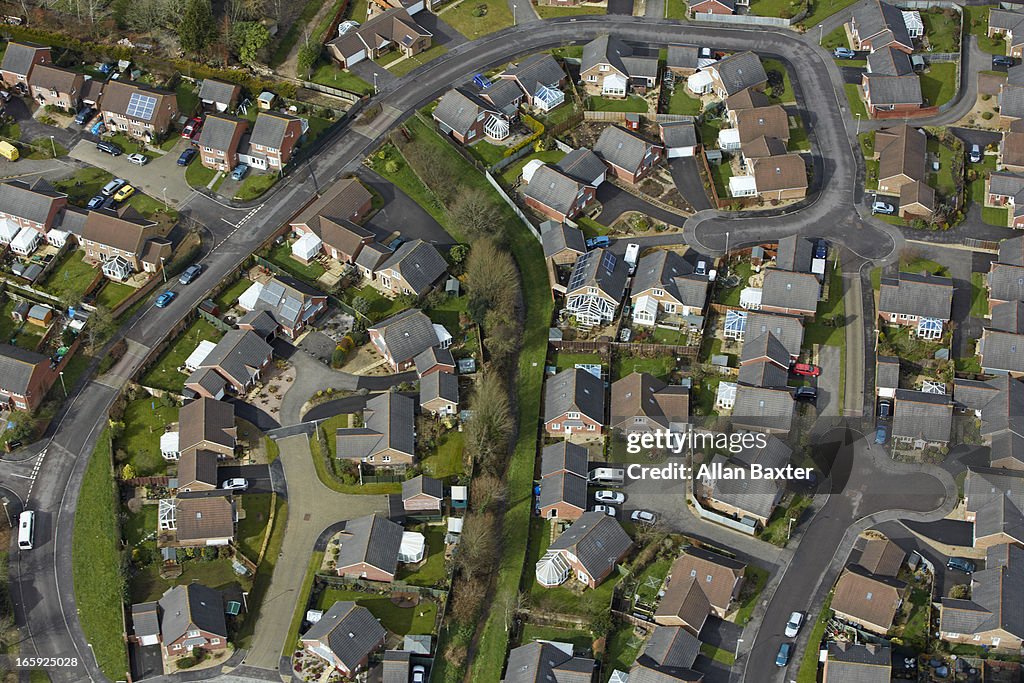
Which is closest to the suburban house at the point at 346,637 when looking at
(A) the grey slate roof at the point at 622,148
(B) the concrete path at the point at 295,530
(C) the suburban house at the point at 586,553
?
(B) the concrete path at the point at 295,530

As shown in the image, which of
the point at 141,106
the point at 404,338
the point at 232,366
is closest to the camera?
the point at 232,366

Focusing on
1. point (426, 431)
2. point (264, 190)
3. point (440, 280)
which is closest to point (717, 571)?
point (426, 431)

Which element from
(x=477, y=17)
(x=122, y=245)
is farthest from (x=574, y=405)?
(x=477, y=17)

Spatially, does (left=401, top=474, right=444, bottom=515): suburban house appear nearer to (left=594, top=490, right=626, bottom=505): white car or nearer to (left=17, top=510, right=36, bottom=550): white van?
(left=594, top=490, right=626, bottom=505): white car

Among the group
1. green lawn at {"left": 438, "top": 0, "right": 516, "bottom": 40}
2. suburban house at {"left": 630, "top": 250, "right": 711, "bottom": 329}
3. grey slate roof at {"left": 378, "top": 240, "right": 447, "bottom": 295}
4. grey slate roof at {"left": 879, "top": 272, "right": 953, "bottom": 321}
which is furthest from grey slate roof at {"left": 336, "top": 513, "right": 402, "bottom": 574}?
green lawn at {"left": 438, "top": 0, "right": 516, "bottom": 40}

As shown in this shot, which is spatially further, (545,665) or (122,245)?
(122,245)

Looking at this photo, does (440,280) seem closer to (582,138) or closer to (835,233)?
(582,138)

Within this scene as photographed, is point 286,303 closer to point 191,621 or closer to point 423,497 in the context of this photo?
point 423,497
